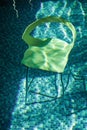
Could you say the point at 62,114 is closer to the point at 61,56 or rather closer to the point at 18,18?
the point at 61,56

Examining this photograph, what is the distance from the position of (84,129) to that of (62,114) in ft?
1.19

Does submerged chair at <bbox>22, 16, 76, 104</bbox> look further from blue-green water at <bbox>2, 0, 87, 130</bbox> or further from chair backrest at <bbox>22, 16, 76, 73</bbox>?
blue-green water at <bbox>2, 0, 87, 130</bbox>

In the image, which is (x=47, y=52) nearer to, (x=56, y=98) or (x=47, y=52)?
(x=47, y=52)

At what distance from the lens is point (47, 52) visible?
10.8 feet

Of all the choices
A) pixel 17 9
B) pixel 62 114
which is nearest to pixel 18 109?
pixel 62 114

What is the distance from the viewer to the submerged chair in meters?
3.01

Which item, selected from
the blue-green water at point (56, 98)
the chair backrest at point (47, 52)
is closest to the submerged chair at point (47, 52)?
the chair backrest at point (47, 52)

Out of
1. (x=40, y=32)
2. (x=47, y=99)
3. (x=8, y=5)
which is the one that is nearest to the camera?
(x=47, y=99)

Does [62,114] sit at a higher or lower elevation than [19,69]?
lower

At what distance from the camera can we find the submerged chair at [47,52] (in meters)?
3.01

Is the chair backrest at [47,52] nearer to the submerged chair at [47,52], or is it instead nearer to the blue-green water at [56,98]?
the submerged chair at [47,52]

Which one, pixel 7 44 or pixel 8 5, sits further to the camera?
pixel 8 5

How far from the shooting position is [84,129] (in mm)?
3326

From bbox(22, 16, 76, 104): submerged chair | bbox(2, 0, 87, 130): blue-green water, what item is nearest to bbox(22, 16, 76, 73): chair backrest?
bbox(22, 16, 76, 104): submerged chair
